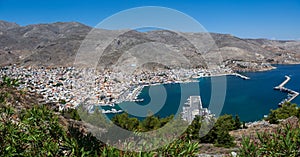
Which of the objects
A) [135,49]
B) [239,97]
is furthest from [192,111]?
[239,97]

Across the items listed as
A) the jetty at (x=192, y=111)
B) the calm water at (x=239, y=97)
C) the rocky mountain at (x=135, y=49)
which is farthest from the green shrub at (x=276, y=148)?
the calm water at (x=239, y=97)

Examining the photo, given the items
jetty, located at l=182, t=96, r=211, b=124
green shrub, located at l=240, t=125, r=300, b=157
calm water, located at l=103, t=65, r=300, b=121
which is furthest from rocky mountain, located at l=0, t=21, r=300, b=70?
green shrub, located at l=240, t=125, r=300, b=157

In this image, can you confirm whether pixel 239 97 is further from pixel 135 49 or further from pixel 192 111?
pixel 192 111

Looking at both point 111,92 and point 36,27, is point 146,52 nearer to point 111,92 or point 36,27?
point 111,92

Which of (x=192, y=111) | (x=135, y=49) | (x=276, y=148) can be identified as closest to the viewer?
(x=276, y=148)

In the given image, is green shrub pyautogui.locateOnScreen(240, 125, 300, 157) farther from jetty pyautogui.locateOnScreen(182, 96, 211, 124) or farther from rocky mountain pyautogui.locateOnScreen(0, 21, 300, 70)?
rocky mountain pyautogui.locateOnScreen(0, 21, 300, 70)

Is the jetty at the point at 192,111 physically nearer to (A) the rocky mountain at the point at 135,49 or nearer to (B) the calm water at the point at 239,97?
(B) the calm water at the point at 239,97

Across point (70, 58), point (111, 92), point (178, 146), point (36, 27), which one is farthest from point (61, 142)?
point (36, 27)

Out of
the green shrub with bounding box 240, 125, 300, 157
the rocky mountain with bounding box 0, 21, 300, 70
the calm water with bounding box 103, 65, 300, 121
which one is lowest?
the calm water with bounding box 103, 65, 300, 121

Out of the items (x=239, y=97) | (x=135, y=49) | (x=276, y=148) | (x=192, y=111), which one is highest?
(x=135, y=49)
